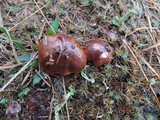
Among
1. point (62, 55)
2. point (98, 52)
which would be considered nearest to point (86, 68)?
point (98, 52)

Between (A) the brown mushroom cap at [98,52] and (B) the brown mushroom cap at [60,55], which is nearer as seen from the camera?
(B) the brown mushroom cap at [60,55]

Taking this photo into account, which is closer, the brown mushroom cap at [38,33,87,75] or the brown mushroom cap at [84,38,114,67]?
the brown mushroom cap at [38,33,87,75]

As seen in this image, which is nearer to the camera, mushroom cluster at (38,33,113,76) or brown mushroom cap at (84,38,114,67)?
mushroom cluster at (38,33,113,76)
